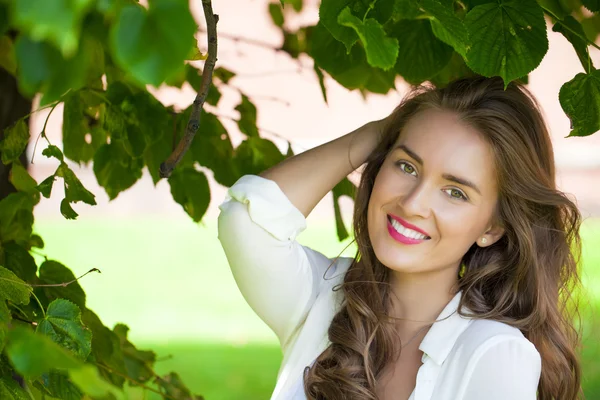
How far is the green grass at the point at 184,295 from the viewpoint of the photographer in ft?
18.1

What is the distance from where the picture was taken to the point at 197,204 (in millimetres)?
1948

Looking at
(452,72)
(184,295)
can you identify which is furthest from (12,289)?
(184,295)

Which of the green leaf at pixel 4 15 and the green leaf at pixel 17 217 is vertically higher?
the green leaf at pixel 4 15

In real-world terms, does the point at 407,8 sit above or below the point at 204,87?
above

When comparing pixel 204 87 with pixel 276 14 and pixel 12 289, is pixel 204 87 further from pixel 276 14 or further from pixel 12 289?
pixel 276 14

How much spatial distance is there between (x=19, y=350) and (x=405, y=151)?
1127 mm

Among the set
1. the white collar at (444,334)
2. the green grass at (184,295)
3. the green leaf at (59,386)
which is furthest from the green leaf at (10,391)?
the green grass at (184,295)

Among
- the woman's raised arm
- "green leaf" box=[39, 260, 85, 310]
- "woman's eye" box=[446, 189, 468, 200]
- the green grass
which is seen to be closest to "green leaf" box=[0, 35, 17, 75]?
"green leaf" box=[39, 260, 85, 310]

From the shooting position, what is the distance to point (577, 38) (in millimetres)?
1402

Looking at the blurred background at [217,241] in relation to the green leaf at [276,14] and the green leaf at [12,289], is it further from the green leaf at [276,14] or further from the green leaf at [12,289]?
the green leaf at [12,289]

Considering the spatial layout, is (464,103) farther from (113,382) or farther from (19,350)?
(19,350)

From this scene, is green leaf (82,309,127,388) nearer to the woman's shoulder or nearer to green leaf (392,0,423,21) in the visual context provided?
the woman's shoulder

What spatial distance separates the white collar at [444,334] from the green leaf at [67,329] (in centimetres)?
70

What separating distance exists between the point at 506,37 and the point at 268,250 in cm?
68
